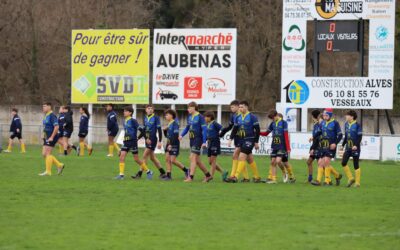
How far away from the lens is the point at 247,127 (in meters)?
25.1

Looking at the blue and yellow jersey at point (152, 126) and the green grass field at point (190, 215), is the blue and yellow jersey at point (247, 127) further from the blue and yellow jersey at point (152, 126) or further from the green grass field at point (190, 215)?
the blue and yellow jersey at point (152, 126)

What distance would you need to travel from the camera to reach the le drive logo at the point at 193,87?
4403cm

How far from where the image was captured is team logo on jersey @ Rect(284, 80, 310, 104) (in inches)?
1651

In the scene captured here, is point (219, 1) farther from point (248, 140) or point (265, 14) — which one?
point (248, 140)

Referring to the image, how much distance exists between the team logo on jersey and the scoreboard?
1.82 meters

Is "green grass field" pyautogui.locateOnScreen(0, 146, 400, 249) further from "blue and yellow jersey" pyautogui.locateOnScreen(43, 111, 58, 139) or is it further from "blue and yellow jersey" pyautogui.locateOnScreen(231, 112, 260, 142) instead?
"blue and yellow jersey" pyautogui.locateOnScreen(43, 111, 58, 139)

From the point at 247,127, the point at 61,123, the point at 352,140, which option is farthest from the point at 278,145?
the point at 61,123

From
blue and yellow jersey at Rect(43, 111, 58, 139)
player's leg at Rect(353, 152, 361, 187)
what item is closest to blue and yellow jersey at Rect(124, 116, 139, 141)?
blue and yellow jersey at Rect(43, 111, 58, 139)

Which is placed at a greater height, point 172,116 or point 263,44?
point 263,44

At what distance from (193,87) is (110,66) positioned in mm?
4287

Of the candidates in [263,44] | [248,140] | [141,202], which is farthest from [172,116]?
[263,44]

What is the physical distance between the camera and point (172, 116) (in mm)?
25797

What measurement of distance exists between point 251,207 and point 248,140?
7004 mm

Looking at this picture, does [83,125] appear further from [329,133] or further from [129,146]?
[329,133]
